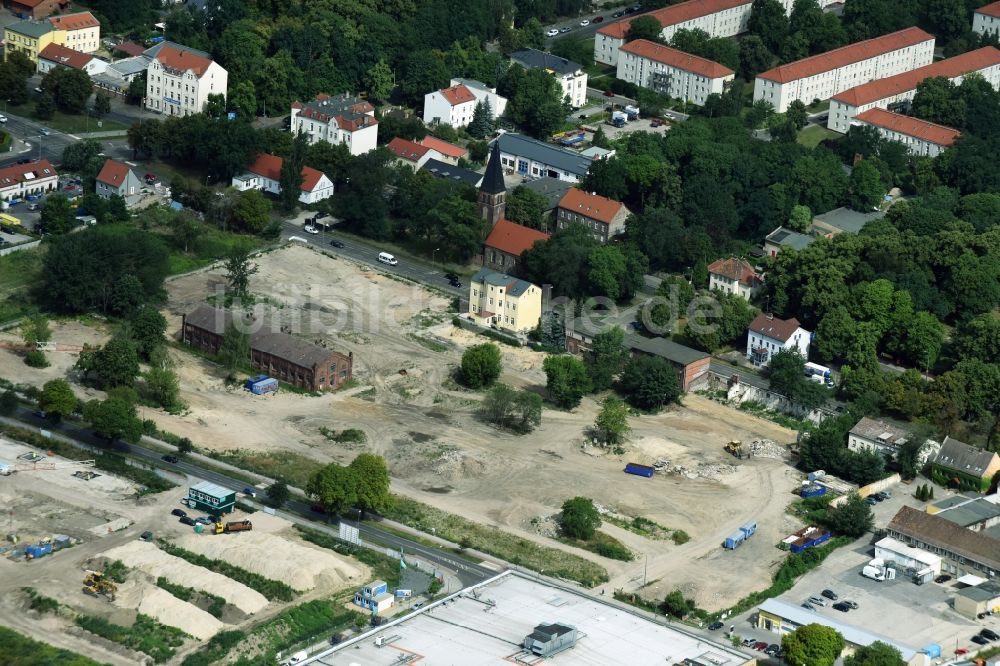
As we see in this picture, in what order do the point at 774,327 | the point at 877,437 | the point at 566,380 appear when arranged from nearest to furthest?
the point at 877,437, the point at 566,380, the point at 774,327

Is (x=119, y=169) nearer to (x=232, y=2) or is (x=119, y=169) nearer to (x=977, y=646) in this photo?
(x=232, y=2)

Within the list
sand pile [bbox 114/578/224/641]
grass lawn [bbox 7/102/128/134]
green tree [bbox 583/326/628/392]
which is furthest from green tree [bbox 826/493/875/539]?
grass lawn [bbox 7/102/128/134]

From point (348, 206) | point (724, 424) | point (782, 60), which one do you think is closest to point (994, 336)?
point (724, 424)

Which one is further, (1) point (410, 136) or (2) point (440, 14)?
(2) point (440, 14)

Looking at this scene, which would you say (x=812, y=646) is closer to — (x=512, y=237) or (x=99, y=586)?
(x=99, y=586)

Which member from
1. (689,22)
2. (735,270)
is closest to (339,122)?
(735,270)

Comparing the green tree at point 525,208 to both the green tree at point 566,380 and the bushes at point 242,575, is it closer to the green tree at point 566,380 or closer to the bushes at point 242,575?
the green tree at point 566,380

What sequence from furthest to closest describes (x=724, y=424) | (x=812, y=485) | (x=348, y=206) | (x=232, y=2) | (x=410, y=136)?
(x=232, y=2) → (x=410, y=136) → (x=348, y=206) → (x=724, y=424) → (x=812, y=485)
